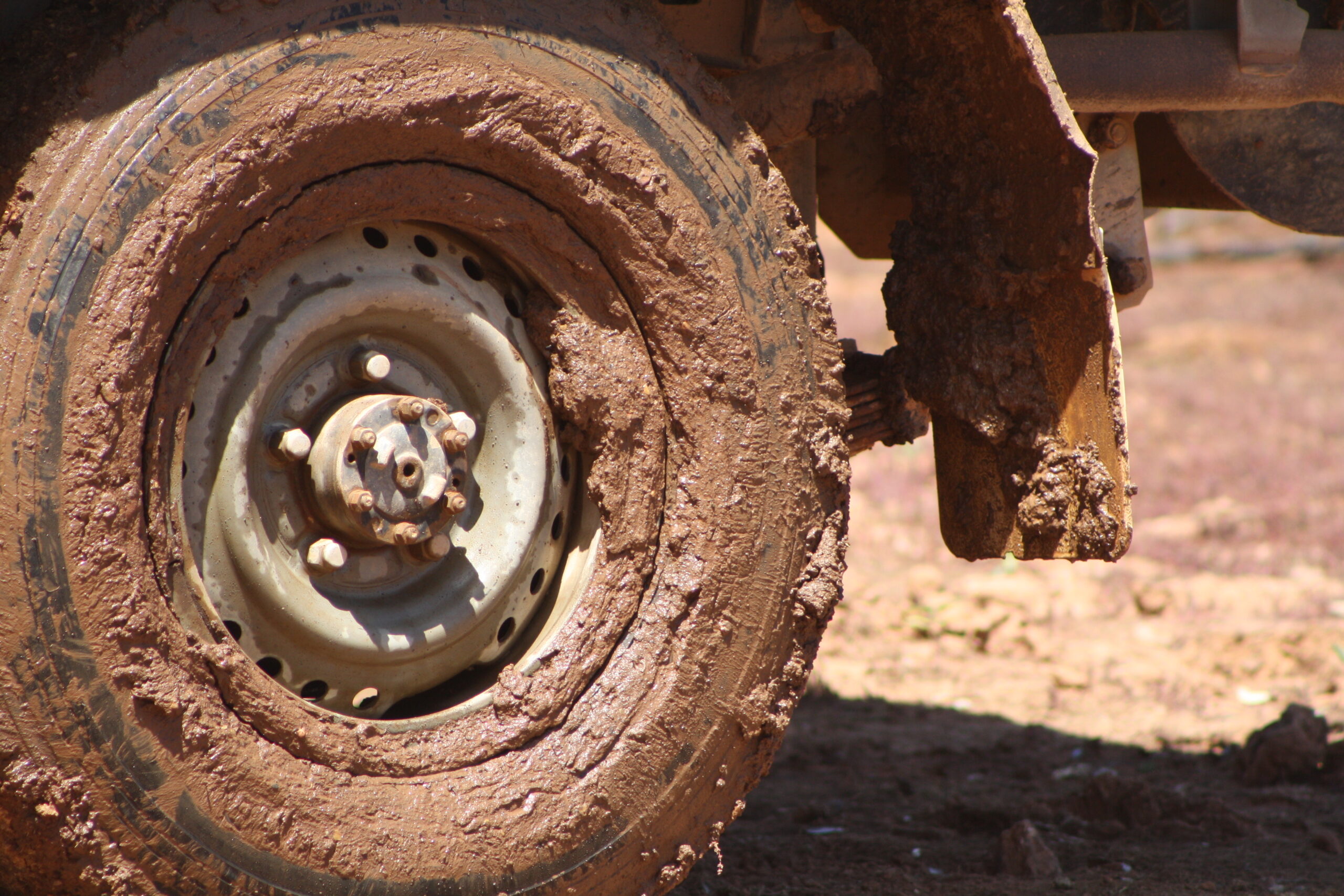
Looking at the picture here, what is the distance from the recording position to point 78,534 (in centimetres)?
144

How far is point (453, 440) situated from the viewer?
1.81 meters

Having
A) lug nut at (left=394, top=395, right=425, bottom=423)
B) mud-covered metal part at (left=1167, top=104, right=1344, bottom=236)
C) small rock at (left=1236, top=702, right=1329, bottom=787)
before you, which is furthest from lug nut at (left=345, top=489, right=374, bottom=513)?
small rock at (left=1236, top=702, right=1329, bottom=787)

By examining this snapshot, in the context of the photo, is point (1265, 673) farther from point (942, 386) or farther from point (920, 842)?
point (942, 386)

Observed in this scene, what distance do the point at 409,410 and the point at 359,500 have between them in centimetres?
15

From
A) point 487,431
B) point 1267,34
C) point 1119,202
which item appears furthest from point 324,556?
point 1267,34

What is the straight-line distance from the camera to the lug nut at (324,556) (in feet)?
5.68

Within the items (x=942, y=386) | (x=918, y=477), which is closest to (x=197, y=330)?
(x=942, y=386)

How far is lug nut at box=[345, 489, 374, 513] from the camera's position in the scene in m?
1.71

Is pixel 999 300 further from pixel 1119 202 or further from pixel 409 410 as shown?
pixel 409 410

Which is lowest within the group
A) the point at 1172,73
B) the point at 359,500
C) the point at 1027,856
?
the point at 1027,856

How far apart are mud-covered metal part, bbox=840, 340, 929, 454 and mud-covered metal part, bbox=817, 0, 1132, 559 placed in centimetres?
6

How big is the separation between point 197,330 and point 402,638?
536 millimetres

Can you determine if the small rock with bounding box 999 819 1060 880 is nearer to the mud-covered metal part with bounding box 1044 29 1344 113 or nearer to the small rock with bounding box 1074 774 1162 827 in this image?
the small rock with bounding box 1074 774 1162 827

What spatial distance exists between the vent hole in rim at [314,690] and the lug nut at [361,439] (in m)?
0.35
